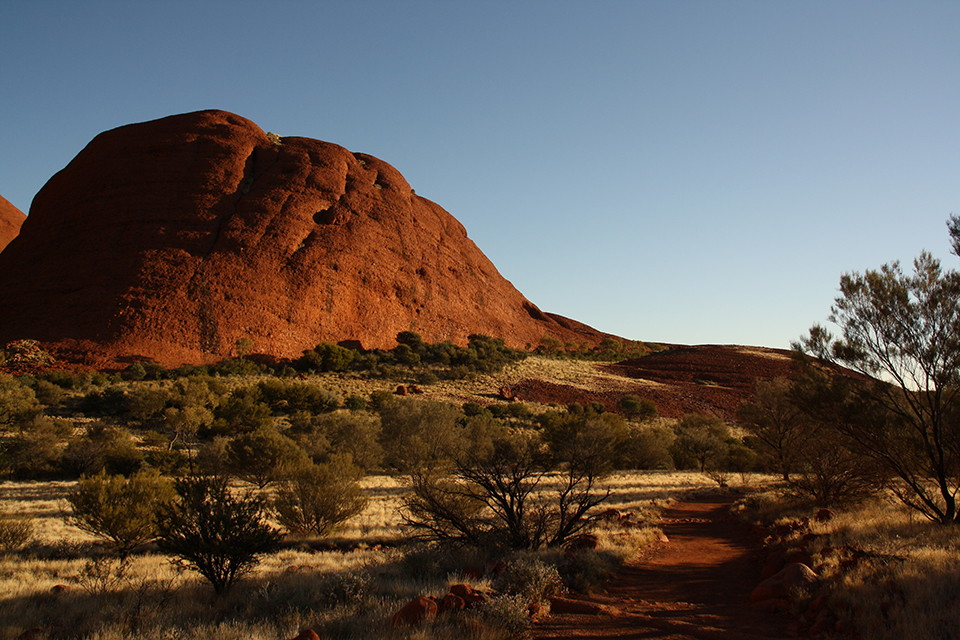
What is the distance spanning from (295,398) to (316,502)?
18.1 m

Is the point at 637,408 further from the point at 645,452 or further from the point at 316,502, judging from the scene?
the point at 316,502

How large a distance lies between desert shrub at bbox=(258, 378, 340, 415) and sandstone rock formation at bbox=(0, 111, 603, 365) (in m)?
9.36

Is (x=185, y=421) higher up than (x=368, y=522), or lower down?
lower down

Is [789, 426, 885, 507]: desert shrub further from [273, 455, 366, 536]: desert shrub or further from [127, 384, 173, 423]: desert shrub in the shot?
[127, 384, 173, 423]: desert shrub

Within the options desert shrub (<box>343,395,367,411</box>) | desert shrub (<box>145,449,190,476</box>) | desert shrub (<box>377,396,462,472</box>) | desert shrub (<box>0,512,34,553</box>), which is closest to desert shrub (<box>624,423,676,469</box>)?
desert shrub (<box>377,396,462,472</box>)

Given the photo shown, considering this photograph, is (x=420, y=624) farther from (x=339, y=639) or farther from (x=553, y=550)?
(x=553, y=550)

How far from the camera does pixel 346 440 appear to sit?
66.3ft

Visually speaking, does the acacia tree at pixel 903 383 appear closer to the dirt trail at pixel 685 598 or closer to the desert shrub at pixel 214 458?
the dirt trail at pixel 685 598

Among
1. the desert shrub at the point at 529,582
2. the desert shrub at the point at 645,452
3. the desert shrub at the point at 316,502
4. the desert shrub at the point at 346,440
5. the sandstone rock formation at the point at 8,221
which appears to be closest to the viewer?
the desert shrub at the point at 529,582

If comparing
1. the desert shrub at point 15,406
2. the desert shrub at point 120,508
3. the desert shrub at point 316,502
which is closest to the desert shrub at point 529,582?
the desert shrub at point 120,508

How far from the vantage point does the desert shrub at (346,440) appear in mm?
19047

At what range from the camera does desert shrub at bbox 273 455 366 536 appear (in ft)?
34.8

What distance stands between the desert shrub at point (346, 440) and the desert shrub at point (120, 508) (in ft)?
32.4

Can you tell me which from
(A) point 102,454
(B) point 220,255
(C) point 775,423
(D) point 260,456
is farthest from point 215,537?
(B) point 220,255
